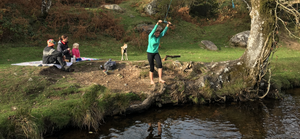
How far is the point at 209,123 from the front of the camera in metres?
8.26

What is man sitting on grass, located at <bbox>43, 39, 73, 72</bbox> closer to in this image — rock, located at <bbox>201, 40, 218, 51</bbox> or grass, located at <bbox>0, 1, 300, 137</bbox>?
grass, located at <bbox>0, 1, 300, 137</bbox>

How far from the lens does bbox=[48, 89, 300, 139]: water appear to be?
7.27 m

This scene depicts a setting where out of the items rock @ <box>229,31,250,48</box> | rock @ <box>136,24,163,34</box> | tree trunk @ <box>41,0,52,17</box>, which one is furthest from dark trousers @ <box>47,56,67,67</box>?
rock @ <box>229,31,250,48</box>

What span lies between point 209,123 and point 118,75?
4724 millimetres

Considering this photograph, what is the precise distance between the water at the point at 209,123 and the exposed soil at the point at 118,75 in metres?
1.48

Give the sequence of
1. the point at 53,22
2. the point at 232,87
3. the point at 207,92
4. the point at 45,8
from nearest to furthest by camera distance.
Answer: the point at 207,92, the point at 232,87, the point at 53,22, the point at 45,8

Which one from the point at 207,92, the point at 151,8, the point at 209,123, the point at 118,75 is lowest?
the point at 209,123

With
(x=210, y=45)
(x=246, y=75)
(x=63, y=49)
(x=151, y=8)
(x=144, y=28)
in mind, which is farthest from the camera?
(x=151, y=8)

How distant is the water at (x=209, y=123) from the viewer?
7270 mm

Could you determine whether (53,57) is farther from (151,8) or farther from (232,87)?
(151,8)

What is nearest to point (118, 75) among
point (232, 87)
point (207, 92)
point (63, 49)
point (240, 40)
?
point (63, 49)

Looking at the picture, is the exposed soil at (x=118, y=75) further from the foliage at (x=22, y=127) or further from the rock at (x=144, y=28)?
the rock at (x=144, y=28)

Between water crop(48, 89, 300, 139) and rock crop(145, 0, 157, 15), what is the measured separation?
1816 centimetres

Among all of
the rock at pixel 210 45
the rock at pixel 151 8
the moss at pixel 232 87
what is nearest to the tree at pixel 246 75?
the moss at pixel 232 87
